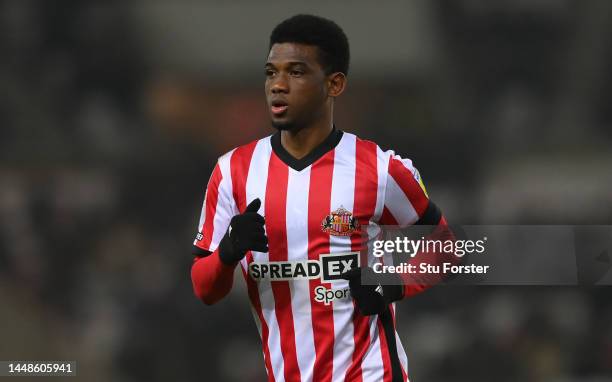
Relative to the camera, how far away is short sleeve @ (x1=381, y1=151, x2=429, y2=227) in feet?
9.82

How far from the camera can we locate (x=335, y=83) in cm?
303

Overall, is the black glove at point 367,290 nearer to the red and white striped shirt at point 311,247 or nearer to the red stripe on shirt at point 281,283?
the red and white striped shirt at point 311,247

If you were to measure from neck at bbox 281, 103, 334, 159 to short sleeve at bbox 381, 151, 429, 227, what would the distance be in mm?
256

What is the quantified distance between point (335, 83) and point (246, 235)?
69 centimetres

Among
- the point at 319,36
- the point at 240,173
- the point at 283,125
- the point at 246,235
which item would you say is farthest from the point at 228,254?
the point at 319,36

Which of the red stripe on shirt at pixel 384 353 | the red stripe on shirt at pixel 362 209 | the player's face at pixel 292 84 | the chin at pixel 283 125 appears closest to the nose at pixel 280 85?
the player's face at pixel 292 84

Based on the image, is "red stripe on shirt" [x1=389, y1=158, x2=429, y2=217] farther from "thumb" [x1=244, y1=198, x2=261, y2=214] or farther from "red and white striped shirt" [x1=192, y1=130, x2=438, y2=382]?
"thumb" [x1=244, y1=198, x2=261, y2=214]

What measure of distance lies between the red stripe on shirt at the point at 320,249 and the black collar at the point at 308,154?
0.03 m

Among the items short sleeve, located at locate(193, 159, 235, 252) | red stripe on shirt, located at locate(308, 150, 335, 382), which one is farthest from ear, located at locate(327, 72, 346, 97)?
short sleeve, located at locate(193, 159, 235, 252)

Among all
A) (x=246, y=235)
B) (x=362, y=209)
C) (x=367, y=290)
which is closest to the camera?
(x=246, y=235)

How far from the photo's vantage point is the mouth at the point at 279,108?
286 centimetres

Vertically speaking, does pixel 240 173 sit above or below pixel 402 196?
above

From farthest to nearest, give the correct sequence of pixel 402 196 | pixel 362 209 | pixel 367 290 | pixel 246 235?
1. pixel 402 196
2. pixel 362 209
3. pixel 367 290
4. pixel 246 235

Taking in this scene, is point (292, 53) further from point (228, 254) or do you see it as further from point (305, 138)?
point (228, 254)
